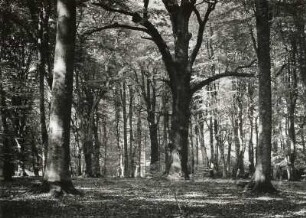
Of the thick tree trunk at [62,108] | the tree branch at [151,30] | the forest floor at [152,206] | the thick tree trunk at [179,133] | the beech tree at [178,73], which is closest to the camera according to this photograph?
the forest floor at [152,206]

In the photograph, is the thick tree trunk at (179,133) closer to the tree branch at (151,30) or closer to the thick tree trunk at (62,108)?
the tree branch at (151,30)

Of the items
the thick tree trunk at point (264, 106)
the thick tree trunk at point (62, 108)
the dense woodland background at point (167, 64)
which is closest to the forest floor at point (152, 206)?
the thick tree trunk at point (62, 108)

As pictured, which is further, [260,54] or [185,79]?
[185,79]

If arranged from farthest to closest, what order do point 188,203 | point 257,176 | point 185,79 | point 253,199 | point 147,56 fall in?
point 147,56 < point 185,79 < point 257,176 < point 253,199 < point 188,203

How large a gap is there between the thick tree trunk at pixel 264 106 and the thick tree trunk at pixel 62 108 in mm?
7076

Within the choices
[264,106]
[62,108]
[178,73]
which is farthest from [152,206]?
[178,73]

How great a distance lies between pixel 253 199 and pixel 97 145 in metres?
26.3

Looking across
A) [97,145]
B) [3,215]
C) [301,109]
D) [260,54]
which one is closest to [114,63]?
[97,145]

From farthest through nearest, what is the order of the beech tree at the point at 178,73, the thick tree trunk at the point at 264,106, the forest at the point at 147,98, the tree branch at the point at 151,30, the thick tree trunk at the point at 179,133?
the beech tree at the point at 178,73 < the thick tree trunk at the point at 179,133 < the tree branch at the point at 151,30 < the thick tree trunk at the point at 264,106 < the forest at the point at 147,98

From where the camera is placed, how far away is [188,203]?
12.0m

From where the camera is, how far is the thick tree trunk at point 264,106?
605 inches

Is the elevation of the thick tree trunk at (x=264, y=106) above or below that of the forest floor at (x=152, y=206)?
above

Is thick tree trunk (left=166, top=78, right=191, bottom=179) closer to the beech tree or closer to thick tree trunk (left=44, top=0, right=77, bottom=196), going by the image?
the beech tree

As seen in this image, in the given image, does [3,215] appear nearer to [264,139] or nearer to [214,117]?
[264,139]
